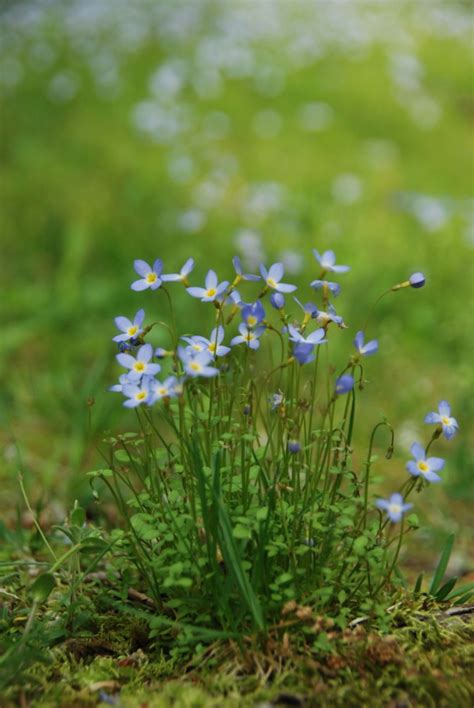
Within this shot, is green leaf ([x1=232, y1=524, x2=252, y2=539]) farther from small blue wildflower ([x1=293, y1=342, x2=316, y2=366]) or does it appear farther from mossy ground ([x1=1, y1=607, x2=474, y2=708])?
small blue wildflower ([x1=293, y1=342, x2=316, y2=366])

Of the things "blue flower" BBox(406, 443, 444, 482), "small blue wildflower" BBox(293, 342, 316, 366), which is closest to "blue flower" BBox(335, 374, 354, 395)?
"small blue wildflower" BBox(293, 342, 316, 366)

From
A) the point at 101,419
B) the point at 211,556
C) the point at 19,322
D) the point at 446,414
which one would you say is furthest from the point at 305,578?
the point at 19,322

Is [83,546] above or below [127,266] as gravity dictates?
below

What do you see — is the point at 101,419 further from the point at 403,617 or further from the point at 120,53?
the point at 120,53

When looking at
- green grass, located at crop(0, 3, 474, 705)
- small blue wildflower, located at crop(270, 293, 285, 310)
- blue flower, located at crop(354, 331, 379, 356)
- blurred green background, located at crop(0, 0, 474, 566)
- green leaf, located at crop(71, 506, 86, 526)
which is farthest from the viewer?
blurred green background, located at crop(0, 0, 474, 566)

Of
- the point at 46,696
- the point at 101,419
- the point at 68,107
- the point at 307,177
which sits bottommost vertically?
the point at 46,696
